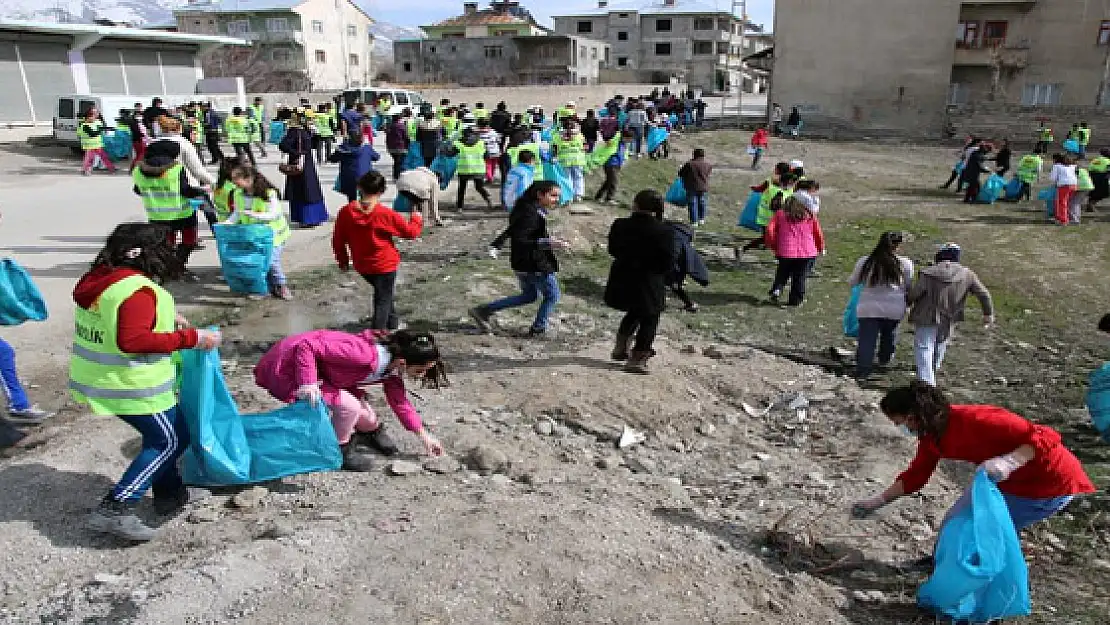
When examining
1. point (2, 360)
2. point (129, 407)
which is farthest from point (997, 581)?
point (2, 360)

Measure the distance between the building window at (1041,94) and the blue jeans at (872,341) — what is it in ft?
110

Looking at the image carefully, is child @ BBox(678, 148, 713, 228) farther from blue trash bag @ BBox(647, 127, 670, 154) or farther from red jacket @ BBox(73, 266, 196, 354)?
red jacket @ BBox(73, 266, 196, 354)

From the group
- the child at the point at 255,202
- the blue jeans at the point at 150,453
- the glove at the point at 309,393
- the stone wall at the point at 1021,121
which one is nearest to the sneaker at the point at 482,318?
the child at the point at 255,202

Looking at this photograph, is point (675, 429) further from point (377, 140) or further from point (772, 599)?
point (377, 140)

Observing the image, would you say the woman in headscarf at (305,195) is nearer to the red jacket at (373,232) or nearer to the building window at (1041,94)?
the red jacket at (373,232)

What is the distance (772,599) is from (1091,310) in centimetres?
849

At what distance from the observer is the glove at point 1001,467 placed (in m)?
3.41

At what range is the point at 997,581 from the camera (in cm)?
337

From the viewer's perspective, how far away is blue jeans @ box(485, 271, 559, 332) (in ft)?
21.5

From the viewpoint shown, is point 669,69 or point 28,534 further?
point 669,69

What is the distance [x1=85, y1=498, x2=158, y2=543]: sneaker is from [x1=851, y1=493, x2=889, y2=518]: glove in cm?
369

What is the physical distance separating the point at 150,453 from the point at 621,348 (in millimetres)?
3682

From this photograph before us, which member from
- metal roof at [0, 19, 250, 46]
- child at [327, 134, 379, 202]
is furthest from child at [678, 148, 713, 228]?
metal roof at [0, 19, 250, 46]

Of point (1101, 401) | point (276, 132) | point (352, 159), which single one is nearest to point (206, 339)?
point (1101, 401)
